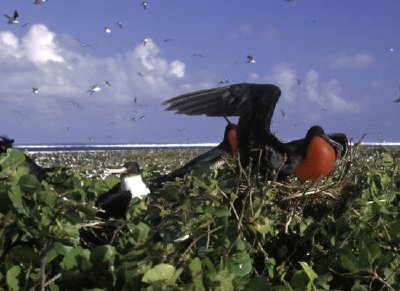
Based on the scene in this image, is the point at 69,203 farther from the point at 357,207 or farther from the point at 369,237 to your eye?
the point at 357,207

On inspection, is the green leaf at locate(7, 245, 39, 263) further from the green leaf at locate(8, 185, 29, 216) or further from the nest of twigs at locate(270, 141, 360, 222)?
the nest of twigs at locate(270, 141, 360, 222)

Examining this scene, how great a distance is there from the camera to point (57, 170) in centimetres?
314

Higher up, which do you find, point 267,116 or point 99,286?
point 267,116

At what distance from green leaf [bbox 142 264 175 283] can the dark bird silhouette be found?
2656 mm

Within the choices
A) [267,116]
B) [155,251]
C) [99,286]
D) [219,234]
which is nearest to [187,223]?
[219,234]

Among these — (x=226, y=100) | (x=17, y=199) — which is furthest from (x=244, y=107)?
(x=17, y=199)

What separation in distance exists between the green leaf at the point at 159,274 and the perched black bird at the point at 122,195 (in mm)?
689

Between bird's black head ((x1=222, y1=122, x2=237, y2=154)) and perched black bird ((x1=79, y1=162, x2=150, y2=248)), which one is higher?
bird's black head ((x1=222, y1=122, x2=237, y2=154))

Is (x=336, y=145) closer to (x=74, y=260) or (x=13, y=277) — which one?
(x=74, y=260)

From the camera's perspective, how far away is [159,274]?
145 centimetres

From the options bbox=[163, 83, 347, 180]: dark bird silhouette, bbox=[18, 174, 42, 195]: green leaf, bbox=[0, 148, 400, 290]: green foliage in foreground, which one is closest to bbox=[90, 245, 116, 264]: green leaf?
bbox=[0, 148, 400, 290]: green foliage in foreground

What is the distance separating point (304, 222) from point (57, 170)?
137cm

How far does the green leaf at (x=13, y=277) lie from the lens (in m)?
1.52

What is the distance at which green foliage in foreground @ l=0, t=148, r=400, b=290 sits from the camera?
5.10ft
